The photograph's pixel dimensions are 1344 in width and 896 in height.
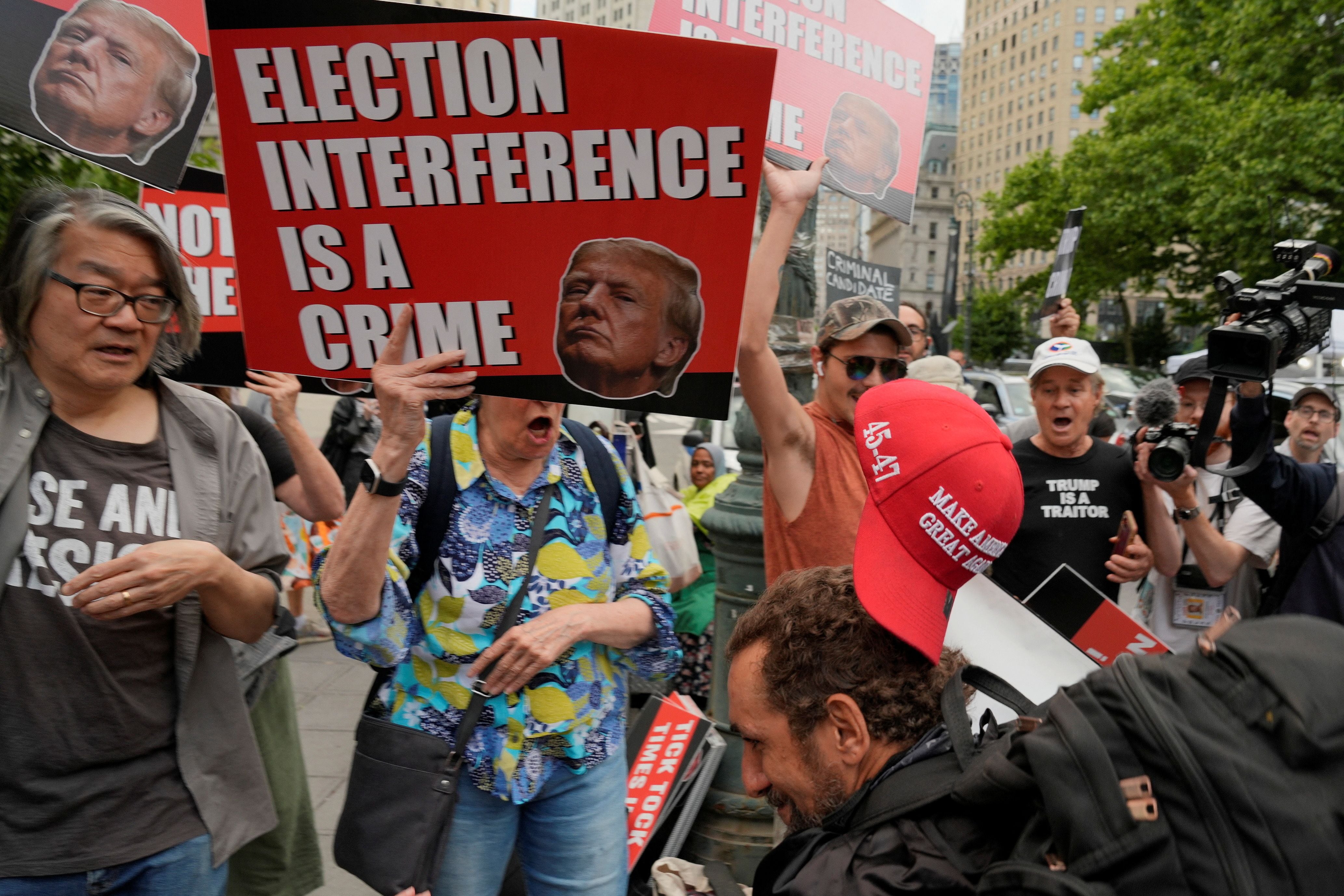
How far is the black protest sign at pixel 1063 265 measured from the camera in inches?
190

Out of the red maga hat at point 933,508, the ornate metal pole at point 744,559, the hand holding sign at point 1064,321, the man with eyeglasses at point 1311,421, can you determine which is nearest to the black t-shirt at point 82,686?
the red maga hat at point 933,508

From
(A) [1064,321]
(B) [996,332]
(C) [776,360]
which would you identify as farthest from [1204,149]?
(B) [996,332]

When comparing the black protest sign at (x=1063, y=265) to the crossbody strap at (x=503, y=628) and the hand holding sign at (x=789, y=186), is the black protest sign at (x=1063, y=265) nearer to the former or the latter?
the hand holding sign at (x=789, y=186)

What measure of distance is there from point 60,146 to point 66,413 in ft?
2.39

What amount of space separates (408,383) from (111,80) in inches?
48.8

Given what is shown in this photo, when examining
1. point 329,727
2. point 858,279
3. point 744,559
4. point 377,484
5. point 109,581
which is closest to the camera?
point 109,581

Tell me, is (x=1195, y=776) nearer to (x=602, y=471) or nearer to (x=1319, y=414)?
(x=602, y=471)

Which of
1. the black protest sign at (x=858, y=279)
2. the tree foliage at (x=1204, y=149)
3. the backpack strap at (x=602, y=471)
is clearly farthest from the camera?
the tree foliage at (x=1204, y=149)

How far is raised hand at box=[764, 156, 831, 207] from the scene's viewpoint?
2490 mm

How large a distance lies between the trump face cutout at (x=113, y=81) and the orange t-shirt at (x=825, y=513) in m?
1.78

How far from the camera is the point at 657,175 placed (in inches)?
74.5

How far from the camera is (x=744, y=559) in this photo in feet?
13.9

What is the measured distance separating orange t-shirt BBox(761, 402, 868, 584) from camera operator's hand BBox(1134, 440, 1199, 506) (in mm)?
1177

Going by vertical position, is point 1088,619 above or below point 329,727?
above
